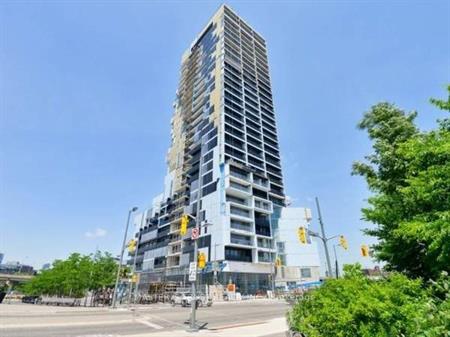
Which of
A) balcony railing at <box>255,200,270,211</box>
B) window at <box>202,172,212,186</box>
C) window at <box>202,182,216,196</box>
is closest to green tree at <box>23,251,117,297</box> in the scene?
window at <box>202,182,216,196</box>

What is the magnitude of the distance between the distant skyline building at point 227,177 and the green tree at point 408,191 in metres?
34.3

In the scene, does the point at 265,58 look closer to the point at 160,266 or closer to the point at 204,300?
the point at 160,266

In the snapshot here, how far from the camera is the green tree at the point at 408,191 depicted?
273 inches

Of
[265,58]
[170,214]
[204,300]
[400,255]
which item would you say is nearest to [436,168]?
[400,255]

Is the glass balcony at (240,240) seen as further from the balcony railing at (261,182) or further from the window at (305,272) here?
the window at (305,272)

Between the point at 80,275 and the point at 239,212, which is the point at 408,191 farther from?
the point at 239,212

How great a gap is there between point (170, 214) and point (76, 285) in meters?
38.5

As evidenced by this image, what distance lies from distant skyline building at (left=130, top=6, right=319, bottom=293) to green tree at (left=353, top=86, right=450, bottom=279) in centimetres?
3429

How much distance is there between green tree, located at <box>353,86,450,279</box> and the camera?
22.7 feet

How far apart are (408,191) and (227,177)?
5318 cm

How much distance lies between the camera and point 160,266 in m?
72.1

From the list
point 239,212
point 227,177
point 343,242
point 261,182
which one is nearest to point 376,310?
point 343,242

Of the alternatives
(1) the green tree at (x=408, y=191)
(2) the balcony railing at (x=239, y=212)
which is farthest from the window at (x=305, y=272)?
(1) the green tree at (x=408, y=191)

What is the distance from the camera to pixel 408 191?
813 cm
